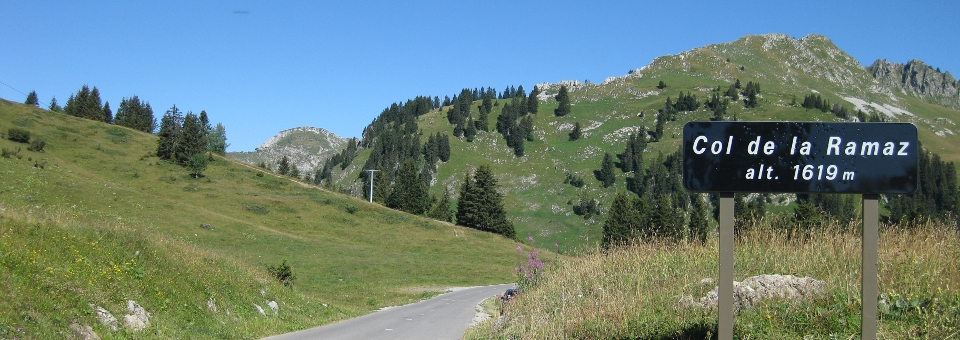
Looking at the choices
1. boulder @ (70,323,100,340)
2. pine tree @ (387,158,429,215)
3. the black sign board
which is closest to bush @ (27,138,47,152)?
pine tree @ (387,158,429,215)

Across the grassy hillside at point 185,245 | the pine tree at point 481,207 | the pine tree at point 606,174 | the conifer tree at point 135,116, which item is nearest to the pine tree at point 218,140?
the conifer tree at point 135,116

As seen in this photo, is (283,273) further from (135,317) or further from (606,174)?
(606,174)

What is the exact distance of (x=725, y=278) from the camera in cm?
588

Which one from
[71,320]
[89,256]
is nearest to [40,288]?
[71,320]

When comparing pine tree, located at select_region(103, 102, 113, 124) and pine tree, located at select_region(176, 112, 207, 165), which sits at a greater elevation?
pine tree, located at select_region(103, 102, 113, 124)

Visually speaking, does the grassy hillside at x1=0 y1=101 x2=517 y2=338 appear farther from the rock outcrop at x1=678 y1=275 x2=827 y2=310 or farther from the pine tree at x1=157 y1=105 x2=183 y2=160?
the rock outcrop at x1=678 y1=275 x2=827 y2=310

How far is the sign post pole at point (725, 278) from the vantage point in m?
5.86

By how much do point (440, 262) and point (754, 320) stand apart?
160 feet

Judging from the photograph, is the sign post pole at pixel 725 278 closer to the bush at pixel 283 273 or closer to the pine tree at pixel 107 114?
the bush at pixel 283 273

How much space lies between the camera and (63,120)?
95.2 metres

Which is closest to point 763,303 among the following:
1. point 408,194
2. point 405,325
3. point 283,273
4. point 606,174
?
point 405,325

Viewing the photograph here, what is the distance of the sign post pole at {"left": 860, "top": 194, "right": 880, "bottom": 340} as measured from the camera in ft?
18.7

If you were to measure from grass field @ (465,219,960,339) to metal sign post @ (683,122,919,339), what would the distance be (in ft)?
4.26

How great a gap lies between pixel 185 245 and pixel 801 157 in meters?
16.1
